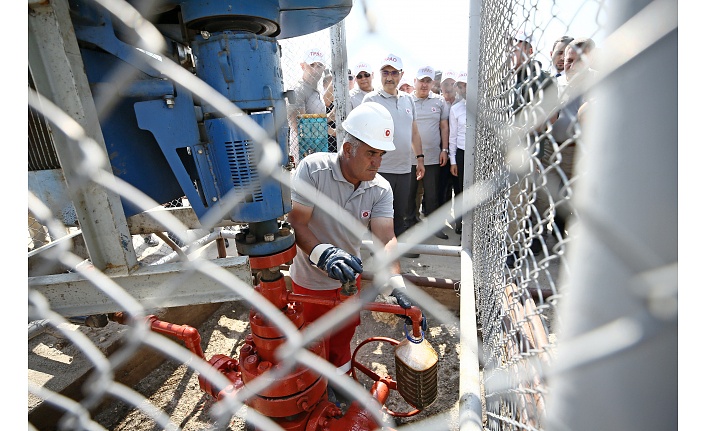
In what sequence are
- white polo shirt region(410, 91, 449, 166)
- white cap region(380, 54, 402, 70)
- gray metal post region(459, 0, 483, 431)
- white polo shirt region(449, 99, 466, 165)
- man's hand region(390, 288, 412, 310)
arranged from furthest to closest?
1. white polo shirt region(410, 91, 449, 166)
2. white polo shirt region(449, 99, 466, 165)
3. white cap region(380, 54, 402, 70)
4. man's hand region(390, 288, 412, 310)
5. gray metal post region(459, 0, 483, 431)

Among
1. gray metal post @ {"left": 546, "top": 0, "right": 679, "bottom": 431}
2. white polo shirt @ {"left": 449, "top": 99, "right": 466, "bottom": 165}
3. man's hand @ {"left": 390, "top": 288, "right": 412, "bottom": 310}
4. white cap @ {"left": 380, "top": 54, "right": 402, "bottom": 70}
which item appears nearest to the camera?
gray metal post @ {"left": 546, "top": 0, "right": 679, "bottom": 431}

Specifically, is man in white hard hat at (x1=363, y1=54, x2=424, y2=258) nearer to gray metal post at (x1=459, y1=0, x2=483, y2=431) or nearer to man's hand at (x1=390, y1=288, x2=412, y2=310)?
gray metal post at (x1=459, y1=0, x2=483, y2=431)

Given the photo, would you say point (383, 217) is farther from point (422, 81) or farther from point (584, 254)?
point (422, 81)

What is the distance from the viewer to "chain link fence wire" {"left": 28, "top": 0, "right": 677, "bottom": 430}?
1.11 feet

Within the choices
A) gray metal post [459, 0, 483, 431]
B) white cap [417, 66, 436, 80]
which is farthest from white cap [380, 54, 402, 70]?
gray metal post [459, 0, 483, 431]

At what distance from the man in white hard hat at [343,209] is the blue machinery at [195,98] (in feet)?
1.93

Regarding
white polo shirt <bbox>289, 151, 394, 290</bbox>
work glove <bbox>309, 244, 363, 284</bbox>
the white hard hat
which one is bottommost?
work glove <bbox>309, 244, 363, 284</bbox>

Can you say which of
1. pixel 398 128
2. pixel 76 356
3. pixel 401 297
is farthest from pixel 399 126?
pixel 76 356

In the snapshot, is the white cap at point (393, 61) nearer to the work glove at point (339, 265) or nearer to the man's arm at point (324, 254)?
the man's arm at point (324, 254)

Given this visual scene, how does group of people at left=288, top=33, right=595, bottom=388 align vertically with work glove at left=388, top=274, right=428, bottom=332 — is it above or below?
above

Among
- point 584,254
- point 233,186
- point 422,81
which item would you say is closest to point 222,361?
point 233,186

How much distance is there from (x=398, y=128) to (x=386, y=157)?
33cm

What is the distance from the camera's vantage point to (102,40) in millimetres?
1114

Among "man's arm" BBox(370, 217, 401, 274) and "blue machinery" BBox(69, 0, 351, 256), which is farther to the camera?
"man's arm" BBox(370, 217, 401, 274)
